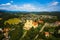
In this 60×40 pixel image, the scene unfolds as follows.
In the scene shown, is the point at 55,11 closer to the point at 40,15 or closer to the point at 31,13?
the point at 40,15

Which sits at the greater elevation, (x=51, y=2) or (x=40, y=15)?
(x=51, y=2)

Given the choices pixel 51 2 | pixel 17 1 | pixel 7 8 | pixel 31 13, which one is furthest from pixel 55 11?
pixel 7 8

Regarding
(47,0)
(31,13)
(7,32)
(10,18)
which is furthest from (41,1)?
(7,32)

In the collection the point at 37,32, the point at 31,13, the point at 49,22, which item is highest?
the point at 31,13

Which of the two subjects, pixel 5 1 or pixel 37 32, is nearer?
pixel 37 32

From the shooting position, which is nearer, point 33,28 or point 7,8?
point 33,28

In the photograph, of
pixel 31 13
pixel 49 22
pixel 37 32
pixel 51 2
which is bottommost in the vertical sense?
pixel 37 32

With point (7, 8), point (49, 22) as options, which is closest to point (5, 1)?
point (7, 8)

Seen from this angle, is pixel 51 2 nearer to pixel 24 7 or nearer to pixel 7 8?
pixel 24 7

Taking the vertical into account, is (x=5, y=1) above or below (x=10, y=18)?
above
